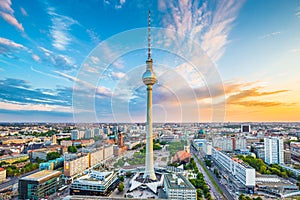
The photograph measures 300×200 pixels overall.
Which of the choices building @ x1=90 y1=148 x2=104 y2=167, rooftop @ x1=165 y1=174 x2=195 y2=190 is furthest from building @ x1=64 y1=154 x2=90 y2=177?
rooftop @ x1=165 y1=174 x2=195 y2=190

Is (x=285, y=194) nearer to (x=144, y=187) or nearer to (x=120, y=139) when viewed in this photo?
(x=144, y=187)

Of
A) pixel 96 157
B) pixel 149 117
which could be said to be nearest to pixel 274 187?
pixel 149 117

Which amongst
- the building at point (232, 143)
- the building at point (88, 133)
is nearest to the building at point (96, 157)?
the building at point (88, 133)

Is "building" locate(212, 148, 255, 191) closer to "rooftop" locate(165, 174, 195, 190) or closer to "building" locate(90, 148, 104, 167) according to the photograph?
"rooftop" locate(165, 174, 195, 190)

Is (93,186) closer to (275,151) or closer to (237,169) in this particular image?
(237,169)

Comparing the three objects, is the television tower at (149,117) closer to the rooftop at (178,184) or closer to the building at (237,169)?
the rooftop at (178,184)

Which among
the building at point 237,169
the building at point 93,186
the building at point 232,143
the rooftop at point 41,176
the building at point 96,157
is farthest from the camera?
the building at point 232,143
